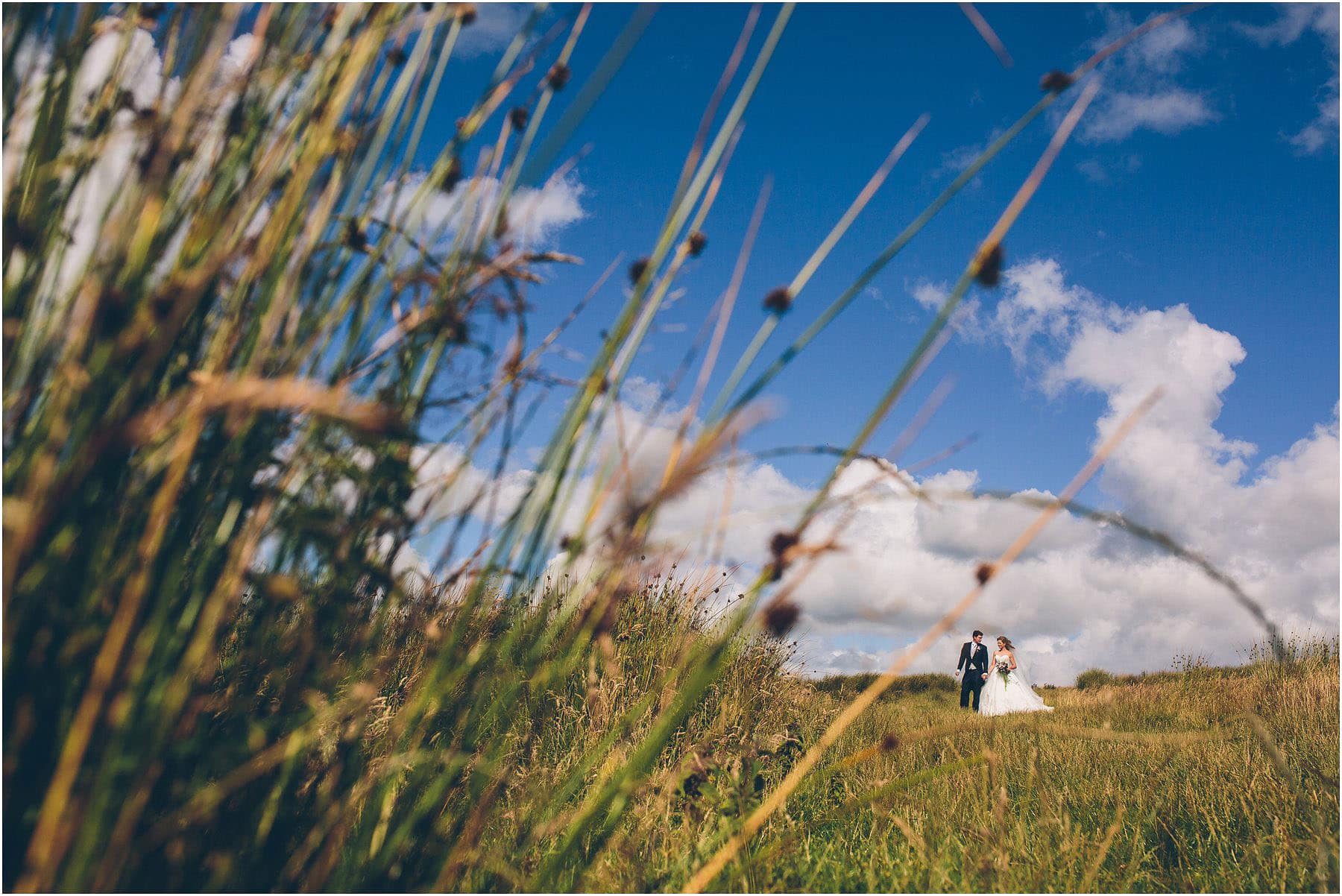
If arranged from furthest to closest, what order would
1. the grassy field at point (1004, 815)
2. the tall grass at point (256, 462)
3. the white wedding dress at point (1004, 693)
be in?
the white wedding dress at point (1004, 693), the grassy field at point (1004, 815), the tall grass at point (256, 462)

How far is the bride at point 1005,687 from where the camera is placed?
10516 millimetres

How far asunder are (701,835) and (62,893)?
1615 millimetres

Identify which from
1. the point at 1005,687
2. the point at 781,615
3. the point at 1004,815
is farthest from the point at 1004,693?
the point at 781,615

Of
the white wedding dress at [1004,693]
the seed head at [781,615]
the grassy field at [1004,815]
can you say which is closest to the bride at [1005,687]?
the white wedding dress at [1004,693]

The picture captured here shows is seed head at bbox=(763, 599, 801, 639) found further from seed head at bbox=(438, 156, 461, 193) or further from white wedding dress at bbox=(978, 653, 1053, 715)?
white wedding dress at bbox=(978, 653, 1053, 715)

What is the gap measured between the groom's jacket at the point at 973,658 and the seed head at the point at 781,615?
12.0 meters

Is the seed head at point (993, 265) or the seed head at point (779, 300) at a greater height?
the seed head at point (993, 265)

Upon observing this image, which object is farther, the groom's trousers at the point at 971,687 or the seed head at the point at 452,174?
the groom's trousers at the point at 971,687

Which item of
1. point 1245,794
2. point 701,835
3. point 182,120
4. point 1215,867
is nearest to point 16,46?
point 182,120

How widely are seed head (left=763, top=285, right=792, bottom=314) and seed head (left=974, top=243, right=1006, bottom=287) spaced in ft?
0.66

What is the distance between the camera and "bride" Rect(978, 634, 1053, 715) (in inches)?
414

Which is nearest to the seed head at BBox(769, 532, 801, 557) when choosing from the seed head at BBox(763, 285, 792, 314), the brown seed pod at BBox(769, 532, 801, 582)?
the brown seed pod at BBox(769, 532, 801, 582)

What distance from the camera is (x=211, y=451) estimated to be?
763 millimetres

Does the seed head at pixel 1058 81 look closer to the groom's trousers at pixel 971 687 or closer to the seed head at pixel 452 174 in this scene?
the seed head at pixel 452 174
